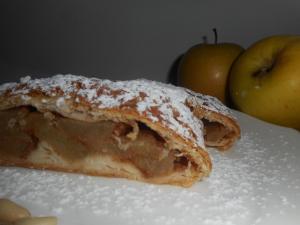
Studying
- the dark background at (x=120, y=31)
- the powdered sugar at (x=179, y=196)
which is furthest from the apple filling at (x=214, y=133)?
the dark background at (x=120, y=31)

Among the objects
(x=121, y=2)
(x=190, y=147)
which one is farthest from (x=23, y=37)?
(x=190, y=147)

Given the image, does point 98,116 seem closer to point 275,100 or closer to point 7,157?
point 7,157

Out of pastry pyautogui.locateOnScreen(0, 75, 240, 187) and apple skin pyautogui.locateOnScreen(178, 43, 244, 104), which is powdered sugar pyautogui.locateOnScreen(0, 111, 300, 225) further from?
apple skin pyautogui.locateOnScreen(178, 43, 244, 104)

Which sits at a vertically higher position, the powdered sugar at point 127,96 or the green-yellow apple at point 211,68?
the powdered sugar at point 127,96

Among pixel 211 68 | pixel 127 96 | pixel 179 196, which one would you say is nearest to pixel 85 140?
pixel 127 96

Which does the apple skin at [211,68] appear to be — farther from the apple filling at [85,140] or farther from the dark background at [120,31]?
the apple filling at [85,140]

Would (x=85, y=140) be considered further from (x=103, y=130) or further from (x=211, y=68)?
(x=211, y=68)
